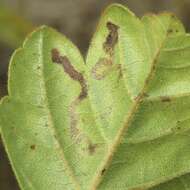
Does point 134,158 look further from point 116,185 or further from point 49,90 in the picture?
point 49,90

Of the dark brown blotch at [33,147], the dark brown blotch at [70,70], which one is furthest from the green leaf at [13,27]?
the dark brown blotch at [33,147]

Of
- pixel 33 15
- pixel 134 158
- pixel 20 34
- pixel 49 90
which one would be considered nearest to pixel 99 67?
pixel 49 90

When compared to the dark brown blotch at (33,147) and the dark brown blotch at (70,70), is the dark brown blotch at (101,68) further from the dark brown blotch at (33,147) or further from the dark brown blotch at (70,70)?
the dark brown blotch at (33,147)

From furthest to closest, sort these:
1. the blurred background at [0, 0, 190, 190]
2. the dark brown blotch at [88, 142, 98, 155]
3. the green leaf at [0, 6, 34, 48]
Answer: the blurred background at [0, 0, 190, 190], the green leaf at [0, 6, 34, 48], the dark brown blotch at [88, 142, 98, 155]

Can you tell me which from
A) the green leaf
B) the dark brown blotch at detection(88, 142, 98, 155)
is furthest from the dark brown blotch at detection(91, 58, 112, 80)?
the green leaf

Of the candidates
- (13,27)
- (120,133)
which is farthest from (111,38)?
(13,27)

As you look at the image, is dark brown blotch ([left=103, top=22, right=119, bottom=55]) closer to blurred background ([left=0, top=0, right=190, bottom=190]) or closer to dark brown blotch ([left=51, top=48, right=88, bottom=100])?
dark brown blotch ([left=51, top=48, right=88, bottom=100])
